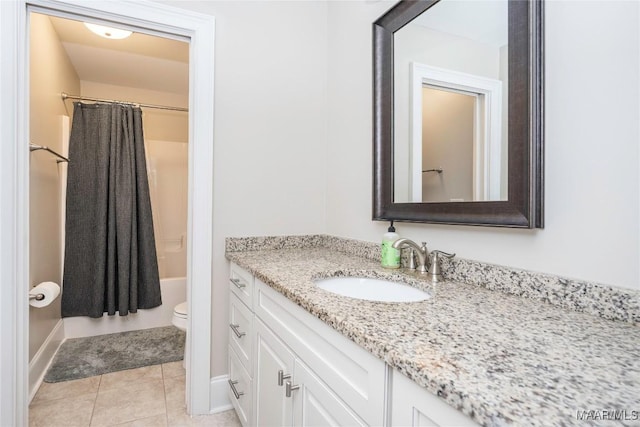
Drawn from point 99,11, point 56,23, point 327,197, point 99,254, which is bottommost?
point 99,254

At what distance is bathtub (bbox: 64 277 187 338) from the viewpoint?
263cm

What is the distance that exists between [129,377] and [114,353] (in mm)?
424

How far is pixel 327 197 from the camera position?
199 cm

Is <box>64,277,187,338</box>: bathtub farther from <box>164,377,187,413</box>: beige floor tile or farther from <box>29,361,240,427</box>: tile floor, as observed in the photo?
<box>164,377,187,413</box>: beige floor tile

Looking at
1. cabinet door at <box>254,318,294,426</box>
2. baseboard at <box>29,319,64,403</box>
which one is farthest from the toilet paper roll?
cabinet door at <box>254,318,294,426</box>

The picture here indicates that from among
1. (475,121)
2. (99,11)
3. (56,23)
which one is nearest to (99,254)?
(56,23)

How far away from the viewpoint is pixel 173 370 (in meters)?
2.16

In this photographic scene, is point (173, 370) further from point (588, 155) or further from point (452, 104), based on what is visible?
point (588, 155)

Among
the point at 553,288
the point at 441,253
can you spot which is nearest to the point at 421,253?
the point at 441,253

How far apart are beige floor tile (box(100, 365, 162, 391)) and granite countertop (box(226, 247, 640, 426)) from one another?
1.58 metres

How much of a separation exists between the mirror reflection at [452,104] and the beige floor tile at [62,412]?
1867 mm

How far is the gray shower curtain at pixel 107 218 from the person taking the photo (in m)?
2.61

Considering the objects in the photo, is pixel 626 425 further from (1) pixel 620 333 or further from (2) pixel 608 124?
(2) pixel 608 124

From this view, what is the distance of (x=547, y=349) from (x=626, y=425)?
0.21m
